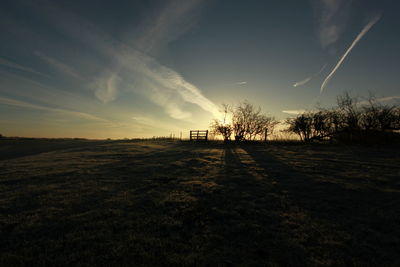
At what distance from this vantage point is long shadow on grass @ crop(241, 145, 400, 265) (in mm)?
1902

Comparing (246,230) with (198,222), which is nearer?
(246,230)

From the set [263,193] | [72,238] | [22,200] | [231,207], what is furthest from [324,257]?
[22,200]

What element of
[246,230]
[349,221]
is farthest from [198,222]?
[349,221]

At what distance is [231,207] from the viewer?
3.05 meters

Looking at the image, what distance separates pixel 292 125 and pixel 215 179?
22.2 meters

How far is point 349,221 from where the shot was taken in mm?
2578

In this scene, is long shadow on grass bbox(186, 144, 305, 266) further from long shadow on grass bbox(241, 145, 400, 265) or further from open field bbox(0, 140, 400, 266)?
long shadow on grass bbox(241, 145, 400, 265)

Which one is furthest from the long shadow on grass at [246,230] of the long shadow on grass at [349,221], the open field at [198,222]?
the long shadow on grass at [349,221]

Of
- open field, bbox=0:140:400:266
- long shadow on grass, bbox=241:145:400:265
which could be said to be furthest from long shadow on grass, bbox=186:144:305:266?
long shadow on grass, bbox=241:145:400:265

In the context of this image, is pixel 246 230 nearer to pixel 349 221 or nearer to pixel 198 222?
pixel 198 222

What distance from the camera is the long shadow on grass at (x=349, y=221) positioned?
6.24ft

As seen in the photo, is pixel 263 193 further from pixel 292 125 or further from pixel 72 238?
Answer: pixel 292 125

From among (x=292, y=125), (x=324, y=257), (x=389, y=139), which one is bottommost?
(x=324, y=257)

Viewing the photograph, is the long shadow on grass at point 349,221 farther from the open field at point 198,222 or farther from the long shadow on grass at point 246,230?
the long shadow on grass at point 246,230
